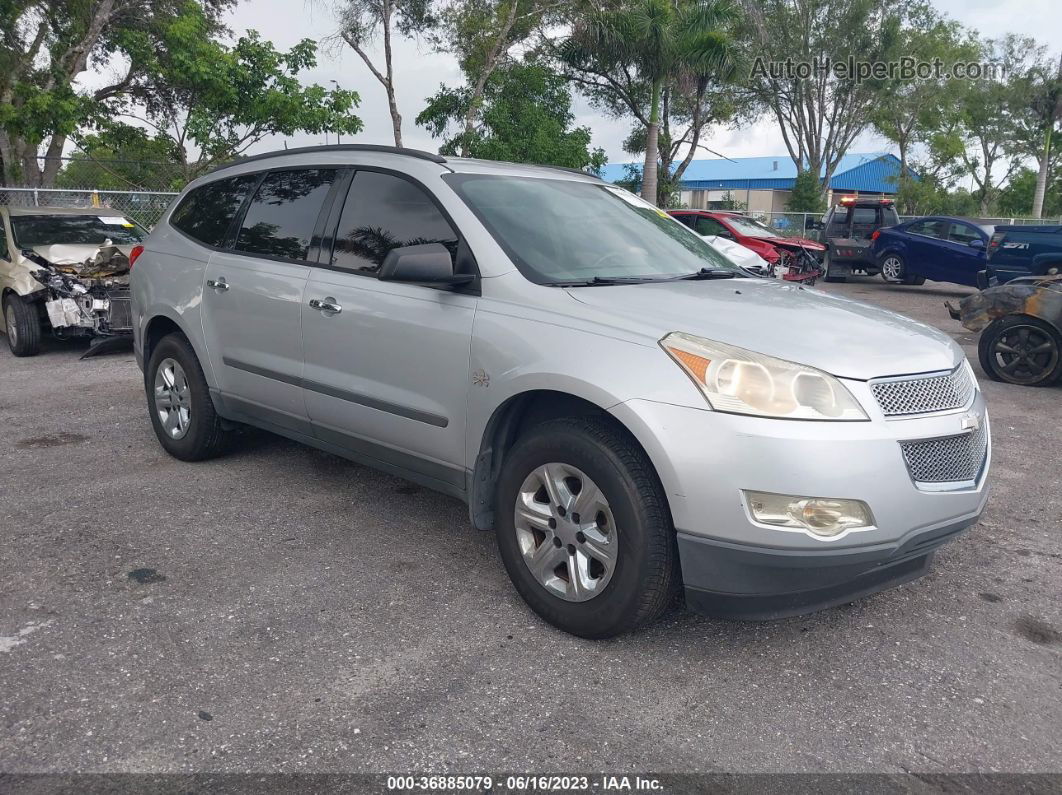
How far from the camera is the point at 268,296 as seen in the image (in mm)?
4484

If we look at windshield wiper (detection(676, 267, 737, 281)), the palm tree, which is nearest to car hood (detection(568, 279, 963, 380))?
windshield wiper (detection(676, 267, 737, 281))

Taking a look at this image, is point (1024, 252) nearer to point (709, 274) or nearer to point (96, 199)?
point (709, 274)

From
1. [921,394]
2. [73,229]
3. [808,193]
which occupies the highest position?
[808,193]

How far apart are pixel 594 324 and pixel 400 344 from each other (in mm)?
995

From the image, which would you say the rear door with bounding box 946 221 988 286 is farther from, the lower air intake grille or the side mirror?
the side mirror

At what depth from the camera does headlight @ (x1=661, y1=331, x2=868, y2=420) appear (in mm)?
2865

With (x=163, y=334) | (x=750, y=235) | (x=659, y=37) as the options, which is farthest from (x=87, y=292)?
(x=659, y=37)

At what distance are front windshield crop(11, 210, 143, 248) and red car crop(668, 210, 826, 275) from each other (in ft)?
32.7

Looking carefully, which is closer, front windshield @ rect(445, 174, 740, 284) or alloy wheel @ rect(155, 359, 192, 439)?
front windshield @ rect(445, 174, 740, 284)

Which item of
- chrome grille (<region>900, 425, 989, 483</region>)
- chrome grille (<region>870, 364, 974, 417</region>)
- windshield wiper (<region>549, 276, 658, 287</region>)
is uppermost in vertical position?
windshield wiper (<region>549, 276, 658, 287</region>)

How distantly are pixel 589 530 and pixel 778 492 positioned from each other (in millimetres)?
712

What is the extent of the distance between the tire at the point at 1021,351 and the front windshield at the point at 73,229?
9.30 metres

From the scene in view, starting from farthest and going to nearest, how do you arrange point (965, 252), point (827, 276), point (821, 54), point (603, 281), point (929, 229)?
point (821, 54) < point (827, 276) < point (929, 229) < point (965, 252) < point (603, 281)

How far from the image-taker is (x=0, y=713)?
2.78m
